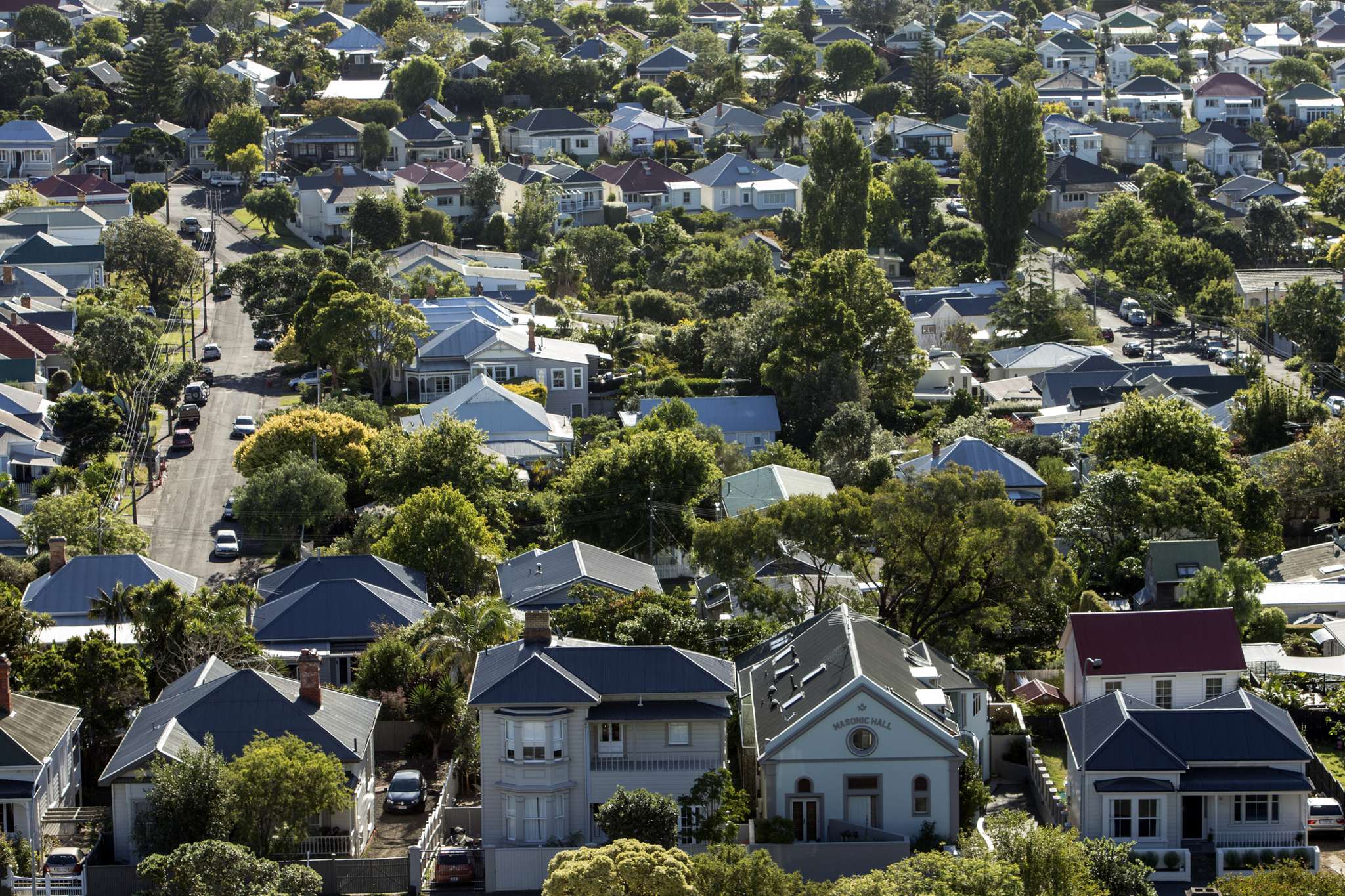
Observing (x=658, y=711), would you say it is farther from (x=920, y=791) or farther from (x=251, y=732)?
(x=251, y=732)

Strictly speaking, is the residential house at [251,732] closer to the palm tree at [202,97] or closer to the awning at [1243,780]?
the awning at [1243,780]

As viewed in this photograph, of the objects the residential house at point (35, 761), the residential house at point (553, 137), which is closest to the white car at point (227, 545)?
the residential house at point (35, 761)

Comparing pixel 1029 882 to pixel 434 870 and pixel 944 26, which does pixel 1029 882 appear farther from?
pixel 944 26

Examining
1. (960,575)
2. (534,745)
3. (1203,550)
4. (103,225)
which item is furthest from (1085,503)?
(103,225)

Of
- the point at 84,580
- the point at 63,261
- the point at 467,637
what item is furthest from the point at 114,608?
the point at 63,261

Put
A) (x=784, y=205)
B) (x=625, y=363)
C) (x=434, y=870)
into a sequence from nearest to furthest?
(x=434, y=870) → (x=625, y=363) → (x=784, y=205)

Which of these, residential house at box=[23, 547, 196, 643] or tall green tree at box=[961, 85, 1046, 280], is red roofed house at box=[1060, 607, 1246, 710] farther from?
tall green tree at box=[961, 85, 1046, 280]
